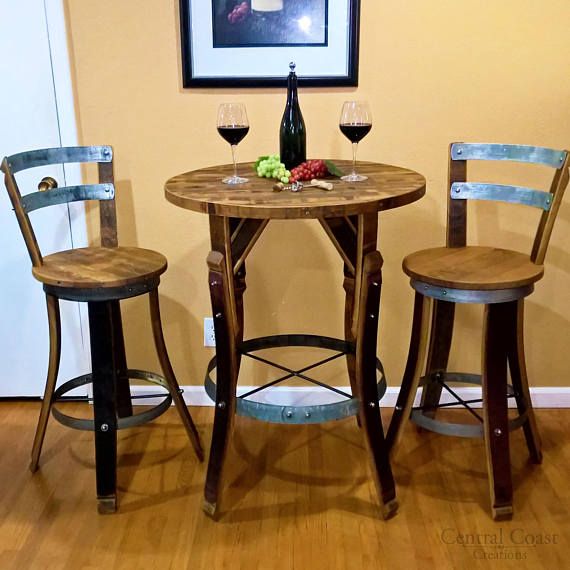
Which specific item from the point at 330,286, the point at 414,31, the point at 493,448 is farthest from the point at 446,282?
the point at 414,31

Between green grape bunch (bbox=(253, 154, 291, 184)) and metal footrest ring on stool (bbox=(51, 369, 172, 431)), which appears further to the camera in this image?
metal footrest ring on stool (bbox=(51, 369, 172, 431))

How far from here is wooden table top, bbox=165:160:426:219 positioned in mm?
1644

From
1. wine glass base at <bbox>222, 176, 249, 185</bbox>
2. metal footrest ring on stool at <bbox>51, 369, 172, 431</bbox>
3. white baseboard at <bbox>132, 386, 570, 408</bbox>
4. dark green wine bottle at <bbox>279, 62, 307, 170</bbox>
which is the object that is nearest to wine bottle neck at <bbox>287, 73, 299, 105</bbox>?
dark green wine bottle at <bbox>279, 62, 307, 170</bbox>

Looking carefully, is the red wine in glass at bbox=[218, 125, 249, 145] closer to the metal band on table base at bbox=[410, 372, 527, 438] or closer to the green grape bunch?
the green grape bunch

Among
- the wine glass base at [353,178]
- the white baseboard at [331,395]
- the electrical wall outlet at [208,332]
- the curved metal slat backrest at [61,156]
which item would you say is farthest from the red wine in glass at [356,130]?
the white baseboard at [331,395]

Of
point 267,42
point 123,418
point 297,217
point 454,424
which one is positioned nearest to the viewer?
point 297,217

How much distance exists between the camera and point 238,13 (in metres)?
2.23

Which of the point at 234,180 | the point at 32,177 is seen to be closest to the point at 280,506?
the point at 234,180

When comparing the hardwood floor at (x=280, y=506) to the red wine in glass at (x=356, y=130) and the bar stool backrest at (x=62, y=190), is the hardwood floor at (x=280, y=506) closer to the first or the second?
the bar stool backrest at (x=62, y=190)

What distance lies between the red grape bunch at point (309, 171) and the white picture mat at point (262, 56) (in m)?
0.50

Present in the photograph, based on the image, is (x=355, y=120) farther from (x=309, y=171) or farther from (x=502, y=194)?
(x=502, y=194)

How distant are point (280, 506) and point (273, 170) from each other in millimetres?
996

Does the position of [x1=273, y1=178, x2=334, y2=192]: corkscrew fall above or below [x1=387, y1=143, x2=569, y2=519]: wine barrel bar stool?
above

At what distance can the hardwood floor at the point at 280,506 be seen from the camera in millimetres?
1848
